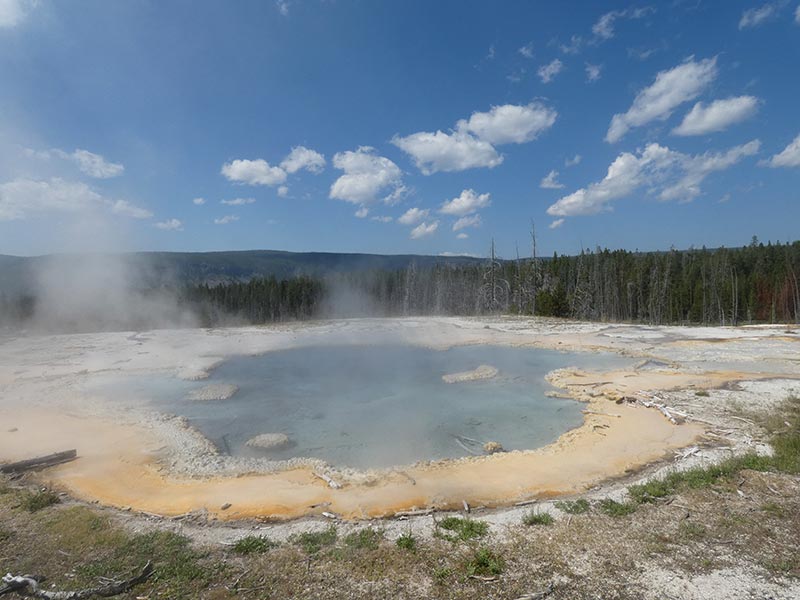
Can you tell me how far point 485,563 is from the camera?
190 inches

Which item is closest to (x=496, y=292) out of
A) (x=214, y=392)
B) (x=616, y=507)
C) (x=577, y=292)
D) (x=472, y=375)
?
(x=577, y=292)

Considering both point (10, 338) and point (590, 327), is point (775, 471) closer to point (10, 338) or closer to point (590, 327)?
point (590, 327)

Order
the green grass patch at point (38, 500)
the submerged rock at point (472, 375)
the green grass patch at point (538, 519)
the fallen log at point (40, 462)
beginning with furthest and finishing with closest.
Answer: the submerged rock at point (472, 375), the fallen log at point (40, 462), the green grass patch at point (38, 500), the green grass patch at point (538, 519)

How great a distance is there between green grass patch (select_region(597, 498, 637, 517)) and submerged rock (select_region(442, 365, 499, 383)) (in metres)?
10.0

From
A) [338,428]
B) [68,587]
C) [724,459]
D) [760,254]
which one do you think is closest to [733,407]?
[724,459]

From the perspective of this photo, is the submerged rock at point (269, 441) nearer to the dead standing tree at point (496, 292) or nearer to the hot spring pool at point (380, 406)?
the hot spring pool at point (380, 406)

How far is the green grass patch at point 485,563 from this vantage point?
468 centimetres

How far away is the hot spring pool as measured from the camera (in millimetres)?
10133

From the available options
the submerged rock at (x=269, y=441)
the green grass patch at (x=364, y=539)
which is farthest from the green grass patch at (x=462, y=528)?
the submerged rock at (x=269, y=441)

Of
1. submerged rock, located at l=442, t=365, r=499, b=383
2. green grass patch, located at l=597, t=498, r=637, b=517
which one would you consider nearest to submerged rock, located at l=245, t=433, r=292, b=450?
green grass patch, located at l=597, t=498, r=637, b=517

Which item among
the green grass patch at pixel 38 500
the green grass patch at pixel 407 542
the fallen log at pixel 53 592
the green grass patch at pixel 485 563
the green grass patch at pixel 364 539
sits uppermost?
the green grass patch at pixel 485 563

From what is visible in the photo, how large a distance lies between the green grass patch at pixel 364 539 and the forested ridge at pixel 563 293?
128ft

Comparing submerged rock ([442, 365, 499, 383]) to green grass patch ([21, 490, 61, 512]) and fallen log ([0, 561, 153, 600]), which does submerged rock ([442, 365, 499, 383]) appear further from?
fallen log ([0, 561, 153, 600])

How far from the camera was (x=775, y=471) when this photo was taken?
6.86 meters
